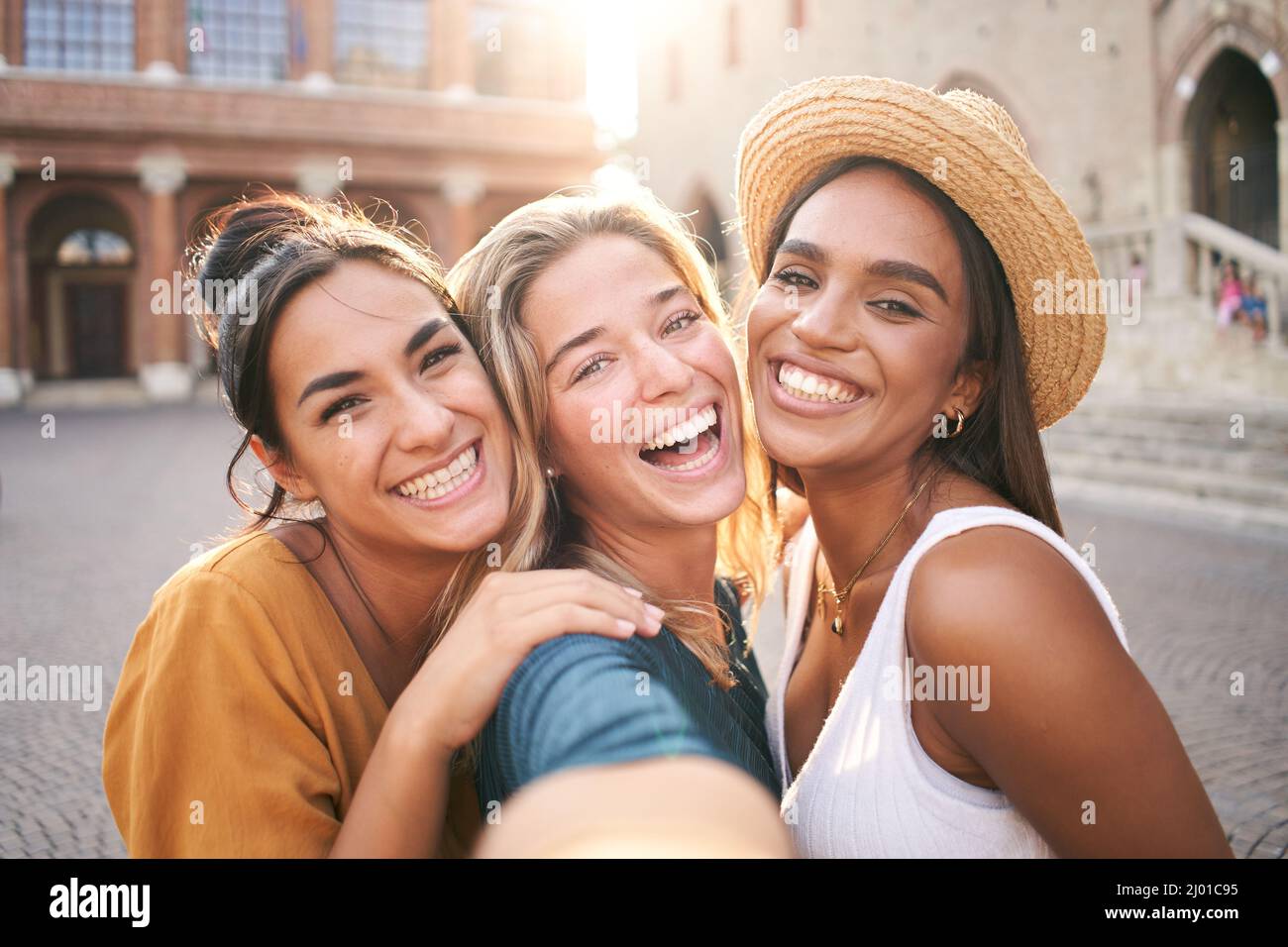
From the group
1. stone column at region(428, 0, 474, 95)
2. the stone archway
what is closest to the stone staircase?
the stone archway

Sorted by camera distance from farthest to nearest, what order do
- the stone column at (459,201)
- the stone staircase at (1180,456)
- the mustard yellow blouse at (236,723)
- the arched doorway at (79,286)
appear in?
the stone column at (459,201)
the arched doorway at (79,286)
the stone staircase at (1180,456)
the mustard yellow blouse at (236,723)

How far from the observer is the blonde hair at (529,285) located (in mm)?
2010

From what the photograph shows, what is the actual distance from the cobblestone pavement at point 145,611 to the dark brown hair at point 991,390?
1971 millimetres

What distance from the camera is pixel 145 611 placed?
6832mm

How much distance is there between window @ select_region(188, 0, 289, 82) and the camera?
1018 inches

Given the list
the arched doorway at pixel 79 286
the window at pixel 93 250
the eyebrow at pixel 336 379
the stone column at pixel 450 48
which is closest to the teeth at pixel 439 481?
the eyebrow at pixel 336 379

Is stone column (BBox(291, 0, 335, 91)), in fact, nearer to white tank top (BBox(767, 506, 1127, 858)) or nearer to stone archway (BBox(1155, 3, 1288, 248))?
stone archway (BBox(1155, 3, 1288, 248))

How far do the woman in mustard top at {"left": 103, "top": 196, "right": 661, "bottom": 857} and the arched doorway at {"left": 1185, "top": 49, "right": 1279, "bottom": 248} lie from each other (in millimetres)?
15059

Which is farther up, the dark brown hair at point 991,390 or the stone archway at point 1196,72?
the stone archway at point 1196,72

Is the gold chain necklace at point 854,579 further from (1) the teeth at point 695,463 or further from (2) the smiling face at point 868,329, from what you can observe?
(1) the teeth at point 695,463

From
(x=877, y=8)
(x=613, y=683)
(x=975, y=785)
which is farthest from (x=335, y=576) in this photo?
(x=877, y=8)

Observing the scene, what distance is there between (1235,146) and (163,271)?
24347 mm
